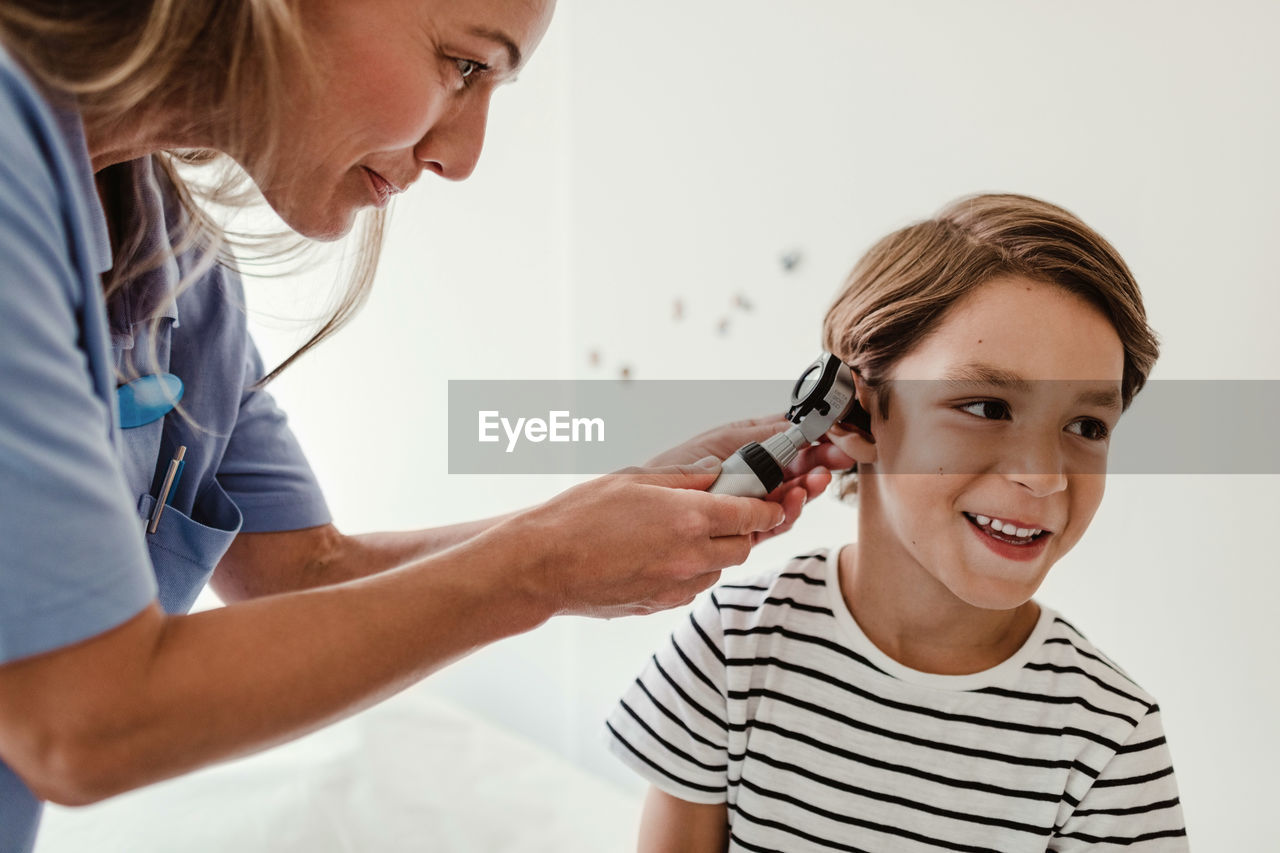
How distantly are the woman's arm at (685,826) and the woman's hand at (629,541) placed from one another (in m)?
0.31

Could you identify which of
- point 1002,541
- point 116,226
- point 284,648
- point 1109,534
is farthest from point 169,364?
point 1109,534

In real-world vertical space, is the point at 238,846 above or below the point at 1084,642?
below

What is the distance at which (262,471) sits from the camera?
1039 mm

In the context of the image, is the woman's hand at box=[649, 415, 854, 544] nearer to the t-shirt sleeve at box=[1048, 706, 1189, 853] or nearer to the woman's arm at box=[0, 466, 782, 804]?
the woman's arm at box=[0, 466, 782, 804]

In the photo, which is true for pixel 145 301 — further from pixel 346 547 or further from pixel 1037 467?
pixel 1037 467

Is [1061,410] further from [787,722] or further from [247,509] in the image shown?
[247,509]

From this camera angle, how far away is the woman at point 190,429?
0.57 meters

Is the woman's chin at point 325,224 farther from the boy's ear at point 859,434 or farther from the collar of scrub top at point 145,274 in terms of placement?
the boy's ear at point 859,434

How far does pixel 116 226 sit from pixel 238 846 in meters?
0.90

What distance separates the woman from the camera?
0.57 metres

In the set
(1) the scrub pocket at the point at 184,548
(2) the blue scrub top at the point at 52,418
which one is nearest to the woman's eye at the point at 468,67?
(2) the blue scrub top at the point at 52,418

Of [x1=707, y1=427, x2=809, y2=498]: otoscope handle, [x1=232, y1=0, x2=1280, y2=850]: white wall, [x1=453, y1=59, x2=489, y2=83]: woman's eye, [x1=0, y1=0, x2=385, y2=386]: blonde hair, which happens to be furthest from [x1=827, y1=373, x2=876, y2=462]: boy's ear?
[x1=0, y1=0, x2=385, y2=386]: blonde hair

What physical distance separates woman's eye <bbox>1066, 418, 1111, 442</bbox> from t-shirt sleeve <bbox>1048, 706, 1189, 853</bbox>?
250 millimetres

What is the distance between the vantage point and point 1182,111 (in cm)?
104
